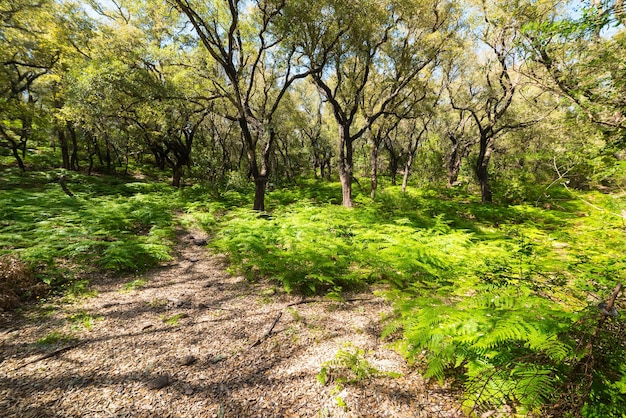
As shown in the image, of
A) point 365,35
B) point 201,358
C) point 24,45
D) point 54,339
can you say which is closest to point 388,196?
point 365,35

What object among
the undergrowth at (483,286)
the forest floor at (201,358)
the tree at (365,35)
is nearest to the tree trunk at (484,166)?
the undergrowth at (483,286)

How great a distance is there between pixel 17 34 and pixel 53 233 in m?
18.9

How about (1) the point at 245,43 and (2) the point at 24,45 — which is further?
(2) the point at 24,45

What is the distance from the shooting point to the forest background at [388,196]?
2.29 meters

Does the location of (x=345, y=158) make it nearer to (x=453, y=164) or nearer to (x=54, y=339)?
(x=54, y=339)

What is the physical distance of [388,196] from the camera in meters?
14.1

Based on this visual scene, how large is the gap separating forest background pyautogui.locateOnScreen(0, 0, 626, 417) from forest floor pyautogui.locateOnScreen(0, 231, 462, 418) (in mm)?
469

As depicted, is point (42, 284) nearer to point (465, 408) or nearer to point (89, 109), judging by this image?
point (465, 408)

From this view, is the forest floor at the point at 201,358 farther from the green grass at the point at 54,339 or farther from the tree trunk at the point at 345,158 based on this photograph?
the tree trunk at the point at 345,158

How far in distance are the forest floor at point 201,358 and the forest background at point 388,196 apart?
1.54ft

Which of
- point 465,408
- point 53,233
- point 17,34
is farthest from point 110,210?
point 17,34

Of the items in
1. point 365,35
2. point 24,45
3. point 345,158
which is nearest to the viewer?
point 365,35

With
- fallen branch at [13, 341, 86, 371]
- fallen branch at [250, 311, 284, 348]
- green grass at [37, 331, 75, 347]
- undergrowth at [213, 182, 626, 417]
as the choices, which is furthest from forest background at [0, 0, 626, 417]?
fallen branch at [13, 341, 86, 371]

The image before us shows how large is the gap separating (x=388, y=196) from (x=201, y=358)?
1243cm
